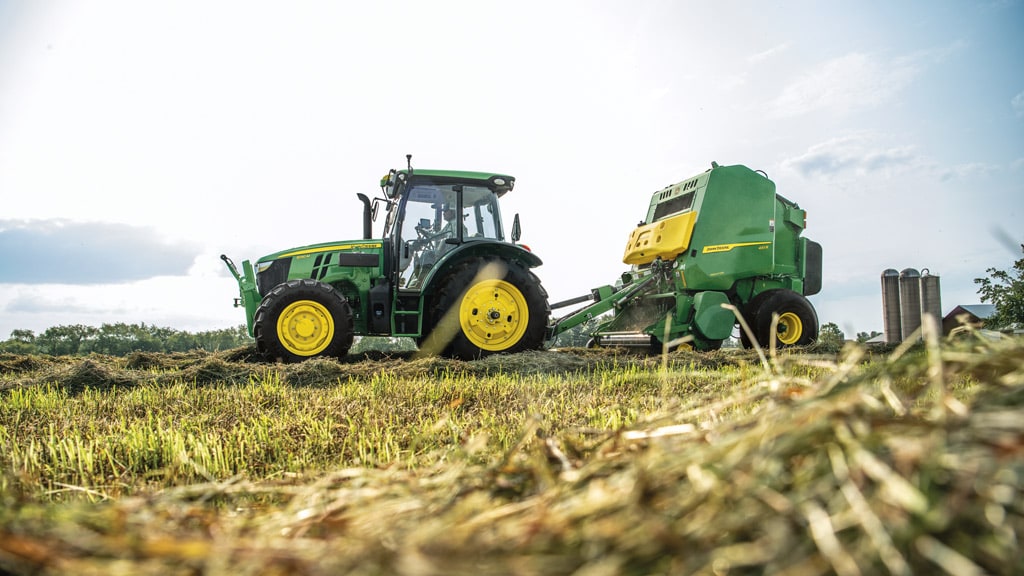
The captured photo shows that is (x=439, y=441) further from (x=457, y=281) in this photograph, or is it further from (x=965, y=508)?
(x=457, y=281)

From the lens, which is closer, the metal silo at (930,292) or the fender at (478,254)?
the fender at (478,254)

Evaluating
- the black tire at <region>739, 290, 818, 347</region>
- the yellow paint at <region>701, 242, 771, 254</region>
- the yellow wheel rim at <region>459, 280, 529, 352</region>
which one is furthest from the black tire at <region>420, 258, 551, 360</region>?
the black tire at <region>739, 290, 818, 347</region>

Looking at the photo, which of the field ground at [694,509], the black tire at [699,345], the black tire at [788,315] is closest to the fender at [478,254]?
the black tire at [699,345]

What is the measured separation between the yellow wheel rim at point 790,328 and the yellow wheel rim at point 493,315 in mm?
4219

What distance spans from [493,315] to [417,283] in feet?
3.68

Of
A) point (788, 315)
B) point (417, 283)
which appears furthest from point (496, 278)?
point (788, 315)

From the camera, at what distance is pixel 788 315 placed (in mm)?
10141

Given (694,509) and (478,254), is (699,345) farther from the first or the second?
(694,509)

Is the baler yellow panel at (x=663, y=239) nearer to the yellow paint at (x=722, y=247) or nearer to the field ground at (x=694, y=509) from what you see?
the yellow paint at (x=722, y=247)

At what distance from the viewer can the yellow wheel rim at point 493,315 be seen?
323 inches

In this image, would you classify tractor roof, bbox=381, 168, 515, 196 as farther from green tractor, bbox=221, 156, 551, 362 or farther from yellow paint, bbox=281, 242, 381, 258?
yellow paint, bbox=281, 242, 381, 258

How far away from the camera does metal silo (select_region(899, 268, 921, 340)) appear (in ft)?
51.4

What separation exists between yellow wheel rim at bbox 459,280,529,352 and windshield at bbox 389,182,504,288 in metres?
0.80

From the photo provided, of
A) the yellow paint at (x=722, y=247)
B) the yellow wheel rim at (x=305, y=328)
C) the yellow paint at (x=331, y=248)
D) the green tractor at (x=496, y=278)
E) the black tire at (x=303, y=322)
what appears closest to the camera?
the black tire at (x=303, y=322)
